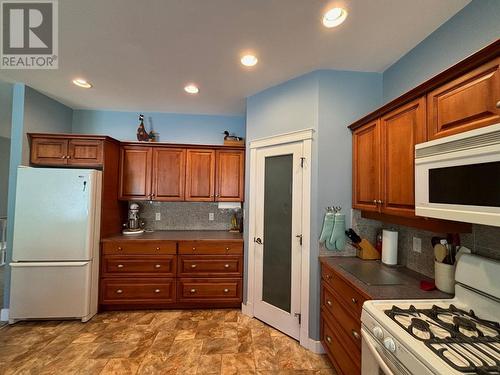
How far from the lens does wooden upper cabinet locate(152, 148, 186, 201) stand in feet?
10.7

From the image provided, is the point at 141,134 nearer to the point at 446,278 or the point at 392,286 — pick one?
the point at 392,286

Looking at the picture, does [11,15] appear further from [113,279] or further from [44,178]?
[113,279]

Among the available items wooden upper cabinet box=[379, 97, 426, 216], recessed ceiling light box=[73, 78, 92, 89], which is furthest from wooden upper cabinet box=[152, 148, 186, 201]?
wooden upper cabinet box=[379, 97, 426, 216]

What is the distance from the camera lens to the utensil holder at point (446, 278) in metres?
1.43

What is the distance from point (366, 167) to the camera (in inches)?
78.4

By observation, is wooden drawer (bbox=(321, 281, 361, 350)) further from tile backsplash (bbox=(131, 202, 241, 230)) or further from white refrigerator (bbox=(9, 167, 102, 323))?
white refrigerator (bbox=(9, 167, 102, 323))

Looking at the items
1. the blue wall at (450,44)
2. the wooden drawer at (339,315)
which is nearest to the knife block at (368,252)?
the wooden drawer at (339,315)

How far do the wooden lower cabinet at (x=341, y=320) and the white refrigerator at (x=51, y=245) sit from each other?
2.64 meters

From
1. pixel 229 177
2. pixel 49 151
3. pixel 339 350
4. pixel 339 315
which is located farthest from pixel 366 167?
pixel 49 151

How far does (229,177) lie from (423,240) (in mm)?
2360

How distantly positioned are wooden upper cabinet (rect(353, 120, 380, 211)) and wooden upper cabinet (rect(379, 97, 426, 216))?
0.07m

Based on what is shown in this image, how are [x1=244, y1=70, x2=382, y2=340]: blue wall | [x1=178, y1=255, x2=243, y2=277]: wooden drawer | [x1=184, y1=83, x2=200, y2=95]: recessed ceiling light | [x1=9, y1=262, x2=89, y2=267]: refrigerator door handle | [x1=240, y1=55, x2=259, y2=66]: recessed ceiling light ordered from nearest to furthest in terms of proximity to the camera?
[x1=240, y1=55, x2=259, y2=66]: recessed ceiling light < [x1=244, y1=70, x2=382, y2=340]: blue wall < [x1=9, y1=262, x2=89, y2=267]: refrigerator door handle < [x1=184, y1=83, x2=200, y2=95]: recessed ceiling light < [x1=178, y1=255, x2=243, y2=277]: wooden drawer

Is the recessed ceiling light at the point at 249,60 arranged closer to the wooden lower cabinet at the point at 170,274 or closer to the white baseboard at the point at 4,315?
the wooden lower cabinet at the point at 170,274

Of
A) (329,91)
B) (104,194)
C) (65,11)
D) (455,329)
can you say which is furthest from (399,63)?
(104,194)
